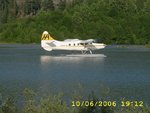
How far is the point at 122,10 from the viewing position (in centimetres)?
18825

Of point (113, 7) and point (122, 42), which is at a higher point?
point (113, 7)

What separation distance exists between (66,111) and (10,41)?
546 feet

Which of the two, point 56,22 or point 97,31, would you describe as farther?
point 56,22

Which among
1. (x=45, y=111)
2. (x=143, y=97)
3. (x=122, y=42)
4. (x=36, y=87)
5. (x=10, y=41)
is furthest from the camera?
(x=10, y=41)

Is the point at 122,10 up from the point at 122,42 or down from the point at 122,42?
up

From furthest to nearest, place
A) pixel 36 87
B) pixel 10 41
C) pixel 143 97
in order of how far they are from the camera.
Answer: pixel 10 41, pixel 36 87, pixel 143 97

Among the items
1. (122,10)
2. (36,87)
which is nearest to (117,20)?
(122,10)

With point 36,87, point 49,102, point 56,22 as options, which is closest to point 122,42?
point 56,22

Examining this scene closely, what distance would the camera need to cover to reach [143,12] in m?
188

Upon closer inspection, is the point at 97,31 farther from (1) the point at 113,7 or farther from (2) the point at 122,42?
(1) the point at 113,7

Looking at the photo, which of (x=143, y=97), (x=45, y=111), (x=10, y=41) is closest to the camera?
(x=45, y=111)

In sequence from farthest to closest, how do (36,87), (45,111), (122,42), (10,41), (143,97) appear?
(10,41), (122,42), (36,87), (143,97), (45,111)

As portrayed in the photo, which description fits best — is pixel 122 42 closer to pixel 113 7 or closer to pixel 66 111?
pixel 113 7

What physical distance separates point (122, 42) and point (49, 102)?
154 meters
